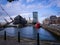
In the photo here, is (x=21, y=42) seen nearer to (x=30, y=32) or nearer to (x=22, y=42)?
(x=22, y=42)

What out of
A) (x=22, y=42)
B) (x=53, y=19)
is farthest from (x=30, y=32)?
(x=53, y=19)

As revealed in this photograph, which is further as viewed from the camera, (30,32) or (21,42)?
(30,32)

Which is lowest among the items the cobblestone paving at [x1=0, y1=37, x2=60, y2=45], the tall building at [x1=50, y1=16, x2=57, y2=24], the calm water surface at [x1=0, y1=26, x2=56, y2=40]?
the cobblestone paving at [x1=0, y1=37, x2=60, y2=45]

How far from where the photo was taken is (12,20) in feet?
28.3

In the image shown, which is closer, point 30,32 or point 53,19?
point 53,19

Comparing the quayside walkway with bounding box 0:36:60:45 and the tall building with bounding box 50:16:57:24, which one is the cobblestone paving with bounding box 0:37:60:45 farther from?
the tall building with bounding box 50:16:57:24

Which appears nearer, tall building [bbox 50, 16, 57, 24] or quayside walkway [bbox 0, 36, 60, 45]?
quayside walkway [bbox 0, 36, 60, 45]

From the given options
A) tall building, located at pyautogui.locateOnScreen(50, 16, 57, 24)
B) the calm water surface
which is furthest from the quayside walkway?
tall building, located at pyautogui.locateOnScreen(50, 16, 57, 24)

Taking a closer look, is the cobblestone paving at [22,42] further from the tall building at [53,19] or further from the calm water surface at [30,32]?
the tall building at [53,19]

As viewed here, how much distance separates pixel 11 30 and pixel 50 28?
199 centimetres

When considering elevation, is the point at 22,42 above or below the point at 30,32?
below

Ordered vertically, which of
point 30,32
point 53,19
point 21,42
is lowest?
point 21,42

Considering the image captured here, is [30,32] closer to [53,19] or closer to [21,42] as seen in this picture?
[21,42]

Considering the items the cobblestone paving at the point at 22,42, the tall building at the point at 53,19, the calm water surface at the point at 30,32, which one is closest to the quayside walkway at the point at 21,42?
the cobblestone paving at the point at 22,42
